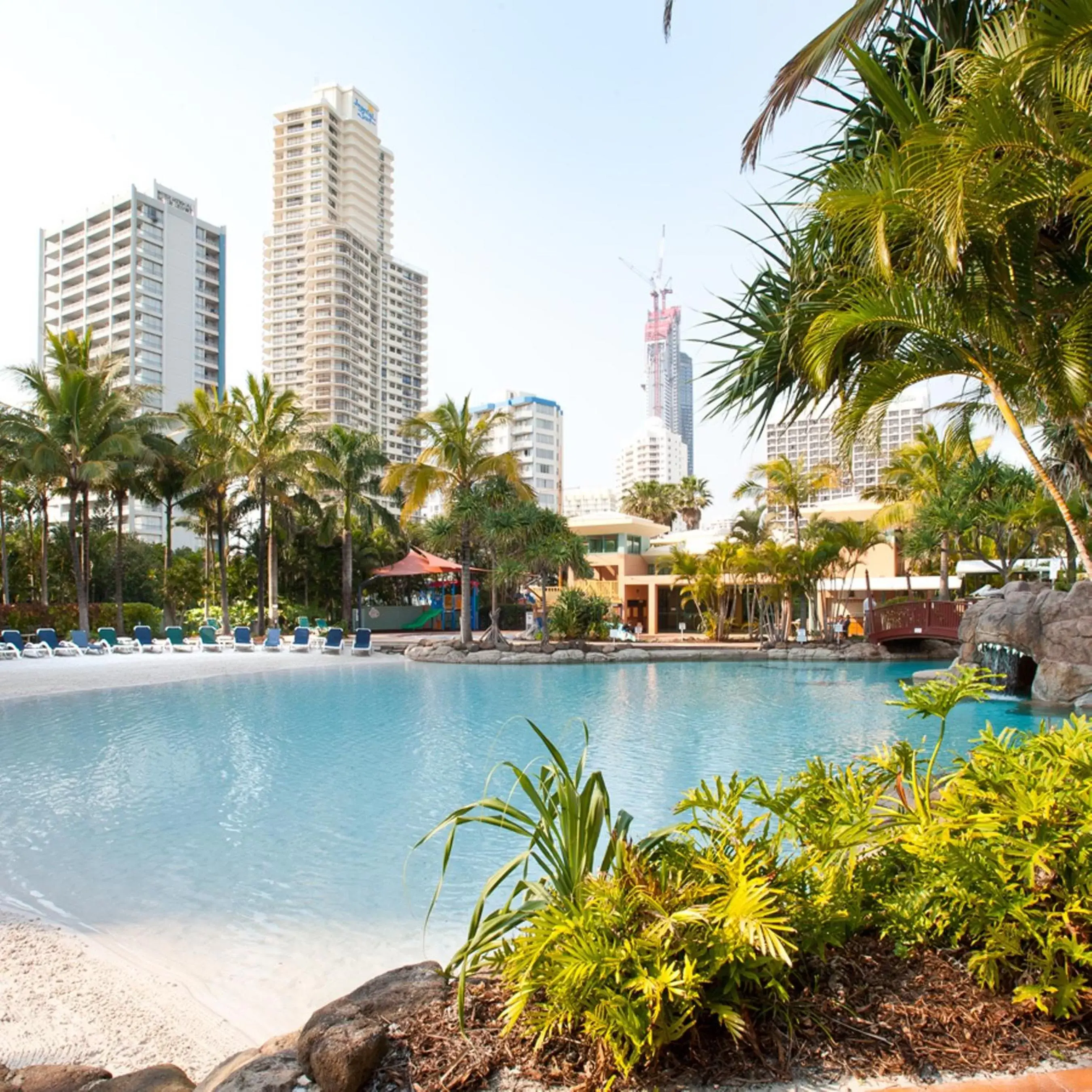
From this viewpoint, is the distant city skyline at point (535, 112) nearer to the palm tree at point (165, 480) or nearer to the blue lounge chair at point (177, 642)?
the palm tree at point (165, 480)

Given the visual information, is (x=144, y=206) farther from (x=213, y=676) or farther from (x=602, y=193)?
(x=602, y=193)

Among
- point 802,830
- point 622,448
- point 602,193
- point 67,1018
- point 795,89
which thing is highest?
point 622,448

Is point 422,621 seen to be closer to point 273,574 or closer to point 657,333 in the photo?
point 273,574

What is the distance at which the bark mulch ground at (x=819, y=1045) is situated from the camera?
2.04 metres

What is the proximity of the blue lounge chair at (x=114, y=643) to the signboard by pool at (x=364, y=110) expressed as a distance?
101899 mm

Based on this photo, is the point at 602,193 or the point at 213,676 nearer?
the point at 602,193

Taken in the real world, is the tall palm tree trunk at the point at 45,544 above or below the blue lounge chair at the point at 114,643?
above

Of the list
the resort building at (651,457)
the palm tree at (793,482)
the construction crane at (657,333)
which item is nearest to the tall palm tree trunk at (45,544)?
the palm tree at (793,482)

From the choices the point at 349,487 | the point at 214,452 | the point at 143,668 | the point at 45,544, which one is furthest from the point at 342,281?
the point at 143,668

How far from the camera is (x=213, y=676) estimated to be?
18.6 m

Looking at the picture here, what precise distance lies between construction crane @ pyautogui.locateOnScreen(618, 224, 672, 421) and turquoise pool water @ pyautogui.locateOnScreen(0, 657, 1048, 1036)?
150377 millimetres

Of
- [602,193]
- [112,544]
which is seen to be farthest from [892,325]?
[112,544]

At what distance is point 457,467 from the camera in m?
24.9

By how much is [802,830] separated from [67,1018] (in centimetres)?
340
